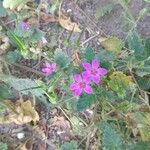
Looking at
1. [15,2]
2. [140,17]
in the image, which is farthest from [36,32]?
[140,17]

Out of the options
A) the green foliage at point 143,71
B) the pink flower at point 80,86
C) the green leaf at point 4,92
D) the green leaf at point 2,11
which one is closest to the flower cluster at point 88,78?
the pink flower at point 80,86

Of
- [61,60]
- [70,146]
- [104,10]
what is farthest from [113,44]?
[70,146]

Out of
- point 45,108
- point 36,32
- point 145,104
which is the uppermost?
point 36,32

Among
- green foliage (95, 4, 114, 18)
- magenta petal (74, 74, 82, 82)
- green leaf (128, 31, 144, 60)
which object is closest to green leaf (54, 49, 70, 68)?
magenta petal (74, 74, 82, 82)

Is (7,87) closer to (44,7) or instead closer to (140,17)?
(44,7)

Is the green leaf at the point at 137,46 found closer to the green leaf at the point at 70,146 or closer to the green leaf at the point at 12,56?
the green leaf at the point at 70,146
